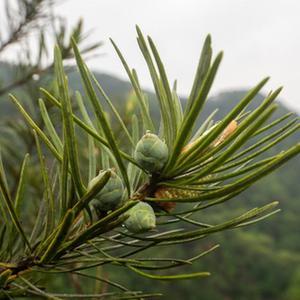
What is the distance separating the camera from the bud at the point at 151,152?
19.1 inches

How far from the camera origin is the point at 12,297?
1.83 feet

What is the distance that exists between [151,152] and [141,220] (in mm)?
69

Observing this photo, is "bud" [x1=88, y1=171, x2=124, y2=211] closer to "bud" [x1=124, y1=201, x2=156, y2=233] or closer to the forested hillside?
"bud" [x1=124, y1=201, x2=156, y2=233]

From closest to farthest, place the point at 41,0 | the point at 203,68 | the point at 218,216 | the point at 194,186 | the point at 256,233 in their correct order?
the point at 203,68 < the point at 194,186 < the point at 41,0 < the point at 218,216 < the point at 256,233

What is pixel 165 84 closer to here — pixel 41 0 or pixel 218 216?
pixel 41 0

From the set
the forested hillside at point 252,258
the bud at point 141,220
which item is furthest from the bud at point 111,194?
the forested hillside at point 252,258

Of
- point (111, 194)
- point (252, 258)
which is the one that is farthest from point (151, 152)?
point (252, 258)

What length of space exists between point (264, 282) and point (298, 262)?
254cm

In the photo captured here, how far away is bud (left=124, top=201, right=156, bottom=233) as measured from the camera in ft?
1.59

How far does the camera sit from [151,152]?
48 cm

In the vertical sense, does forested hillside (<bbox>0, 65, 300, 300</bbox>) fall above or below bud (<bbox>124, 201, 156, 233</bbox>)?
below

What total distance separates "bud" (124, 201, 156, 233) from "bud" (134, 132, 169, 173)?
43 millimetres

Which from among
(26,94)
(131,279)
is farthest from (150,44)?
(131,279)

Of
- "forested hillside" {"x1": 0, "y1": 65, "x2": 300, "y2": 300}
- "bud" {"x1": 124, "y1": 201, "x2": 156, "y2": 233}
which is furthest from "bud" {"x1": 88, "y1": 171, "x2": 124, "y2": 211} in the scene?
"forested hillside" {"x1": 0, "y1": 65, "x2": 300, "y2": 300}
